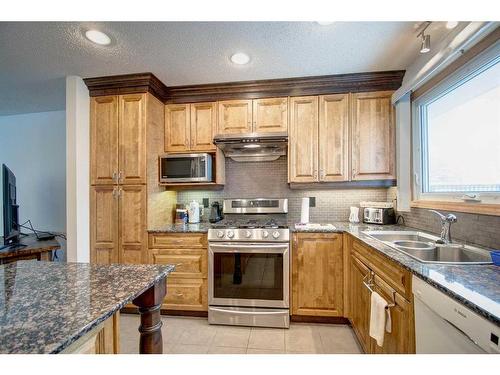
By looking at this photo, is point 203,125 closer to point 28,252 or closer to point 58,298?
point 28,252

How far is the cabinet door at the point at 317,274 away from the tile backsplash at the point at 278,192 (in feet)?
1.83

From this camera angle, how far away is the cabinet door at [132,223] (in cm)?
233

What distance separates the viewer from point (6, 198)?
215cm

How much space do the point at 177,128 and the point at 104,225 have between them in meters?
1.27

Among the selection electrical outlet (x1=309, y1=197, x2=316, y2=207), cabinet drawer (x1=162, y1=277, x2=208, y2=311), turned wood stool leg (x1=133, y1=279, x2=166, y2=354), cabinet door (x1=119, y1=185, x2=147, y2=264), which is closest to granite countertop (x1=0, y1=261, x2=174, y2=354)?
turned wood stool leg (x1=133, y1=279, x2=166, y2=354)

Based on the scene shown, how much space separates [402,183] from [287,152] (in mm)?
1166

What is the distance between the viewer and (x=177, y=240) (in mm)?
2320

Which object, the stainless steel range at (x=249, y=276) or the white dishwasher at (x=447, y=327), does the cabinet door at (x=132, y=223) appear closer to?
the stainless steel range at (x=249, y=276)

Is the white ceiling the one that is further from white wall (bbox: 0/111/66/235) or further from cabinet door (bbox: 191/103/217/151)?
white wall (bbox: 0/111/66/235)

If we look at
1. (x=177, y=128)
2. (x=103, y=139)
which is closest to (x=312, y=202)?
(x=177, y=128)

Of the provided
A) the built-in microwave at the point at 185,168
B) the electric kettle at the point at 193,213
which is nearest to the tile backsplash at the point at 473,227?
the built-in microwave at the point at 185,168

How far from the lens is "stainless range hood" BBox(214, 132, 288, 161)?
235cm

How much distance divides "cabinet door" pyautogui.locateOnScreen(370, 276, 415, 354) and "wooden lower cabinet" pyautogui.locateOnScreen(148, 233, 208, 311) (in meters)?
1.53
